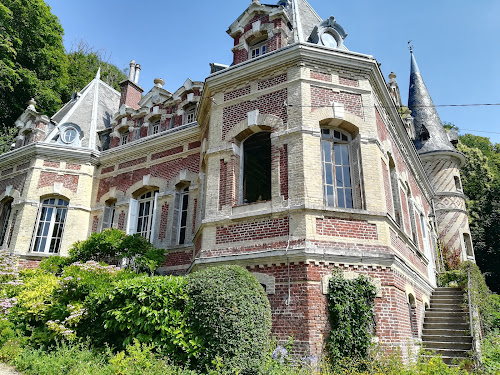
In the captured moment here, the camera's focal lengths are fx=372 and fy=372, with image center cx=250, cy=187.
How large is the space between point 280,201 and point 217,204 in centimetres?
184

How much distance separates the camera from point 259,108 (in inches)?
399

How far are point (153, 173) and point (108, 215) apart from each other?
281cm

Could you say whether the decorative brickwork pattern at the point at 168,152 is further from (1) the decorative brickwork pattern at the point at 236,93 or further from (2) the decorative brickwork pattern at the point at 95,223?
(1) the decorative brickwork pattern at the point at 236,93

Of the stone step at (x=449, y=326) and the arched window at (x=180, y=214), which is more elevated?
the arched window at (x=180, y=214)

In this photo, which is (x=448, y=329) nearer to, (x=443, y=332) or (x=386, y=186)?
(x=443, y=332)

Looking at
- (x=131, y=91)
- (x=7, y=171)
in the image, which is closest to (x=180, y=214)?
(x=131, y=91)

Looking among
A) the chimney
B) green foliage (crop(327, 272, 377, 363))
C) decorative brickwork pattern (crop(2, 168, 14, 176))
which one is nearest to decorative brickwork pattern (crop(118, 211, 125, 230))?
decorative brickwork pattern (crop(2, 168, 14, 176))

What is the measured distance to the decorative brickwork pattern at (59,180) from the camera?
15.2 m

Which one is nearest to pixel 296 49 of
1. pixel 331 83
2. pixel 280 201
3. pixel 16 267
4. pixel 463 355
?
pixel 331 83

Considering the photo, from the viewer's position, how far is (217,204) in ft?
32.2

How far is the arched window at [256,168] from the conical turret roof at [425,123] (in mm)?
14721

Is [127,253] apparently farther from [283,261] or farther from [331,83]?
[331,83]

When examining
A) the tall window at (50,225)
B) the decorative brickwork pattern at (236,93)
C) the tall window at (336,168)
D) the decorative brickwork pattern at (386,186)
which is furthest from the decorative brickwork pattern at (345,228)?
the tall window at (50,225)

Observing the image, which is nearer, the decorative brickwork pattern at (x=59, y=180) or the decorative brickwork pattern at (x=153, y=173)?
the decorative brickwork pattern at (x=153, y=173)
